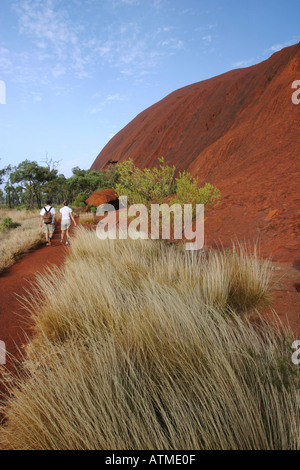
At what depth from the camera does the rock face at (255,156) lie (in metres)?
6.76

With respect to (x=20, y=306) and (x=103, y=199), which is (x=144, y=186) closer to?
(x=20, y=306)

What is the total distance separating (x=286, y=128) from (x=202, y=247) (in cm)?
843

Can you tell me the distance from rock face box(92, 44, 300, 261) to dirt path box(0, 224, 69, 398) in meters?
4.42

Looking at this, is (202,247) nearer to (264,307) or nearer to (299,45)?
(264,307)

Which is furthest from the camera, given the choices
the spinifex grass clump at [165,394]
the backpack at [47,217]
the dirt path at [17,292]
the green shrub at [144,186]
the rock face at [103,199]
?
the rock face at [103,199]

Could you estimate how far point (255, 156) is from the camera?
11.4 m

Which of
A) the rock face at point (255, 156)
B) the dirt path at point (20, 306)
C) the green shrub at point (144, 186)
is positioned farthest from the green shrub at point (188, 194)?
the dirt path at point (20, 306)

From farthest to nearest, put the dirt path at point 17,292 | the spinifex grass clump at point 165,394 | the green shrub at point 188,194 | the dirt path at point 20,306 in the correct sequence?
the green shrub at point 188,194 → the dirt path at point 17,292 → the dirt path at point 20,306 → the spinifex grass clump at point 165,394

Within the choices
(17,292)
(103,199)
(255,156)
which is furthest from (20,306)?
(103,199)

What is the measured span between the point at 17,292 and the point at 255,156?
10.6 meters

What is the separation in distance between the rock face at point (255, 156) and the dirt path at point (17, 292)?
4.42 meters

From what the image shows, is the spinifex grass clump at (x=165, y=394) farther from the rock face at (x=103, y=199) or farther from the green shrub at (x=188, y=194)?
the rock face at (x=103, y=199)

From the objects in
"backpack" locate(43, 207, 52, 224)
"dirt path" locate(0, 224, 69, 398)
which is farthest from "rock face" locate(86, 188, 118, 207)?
"backpack" locate(43, 207, 52, 224)

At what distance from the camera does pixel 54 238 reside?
1141cm
